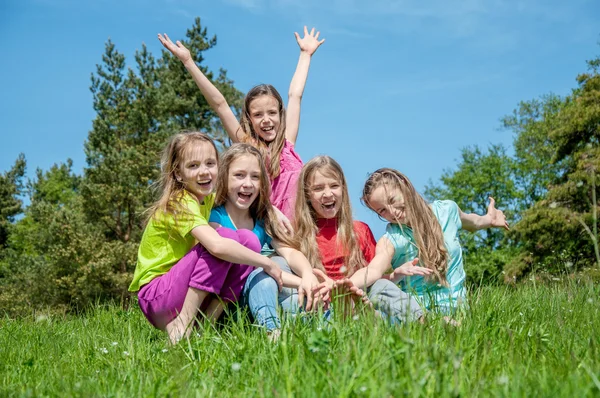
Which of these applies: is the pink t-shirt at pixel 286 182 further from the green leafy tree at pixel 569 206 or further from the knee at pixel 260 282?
the green leafy tree at pixel 569 206

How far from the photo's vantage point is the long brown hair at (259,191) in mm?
4895

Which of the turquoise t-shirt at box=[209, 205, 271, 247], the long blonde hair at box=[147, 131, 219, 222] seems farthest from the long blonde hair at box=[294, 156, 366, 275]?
the long blonde hair at box=[147, 131, 219, 222]

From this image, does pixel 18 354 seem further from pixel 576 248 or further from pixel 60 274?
pixel 60 274

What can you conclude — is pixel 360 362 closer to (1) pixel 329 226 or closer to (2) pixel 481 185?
(1) pixel 329 226

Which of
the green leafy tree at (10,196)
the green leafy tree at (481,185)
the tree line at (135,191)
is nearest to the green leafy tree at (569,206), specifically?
the tree line at (135,191)

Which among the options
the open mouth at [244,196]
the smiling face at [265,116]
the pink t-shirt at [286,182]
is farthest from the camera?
the smiling face at [265,116]

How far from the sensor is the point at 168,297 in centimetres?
420

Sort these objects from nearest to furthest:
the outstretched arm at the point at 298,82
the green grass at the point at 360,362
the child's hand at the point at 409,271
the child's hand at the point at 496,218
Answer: the green grass at the point at 360,362
the child's hand at the point at 409,271
the child's hand at the point at 496,218
the outstretched arm at the point at 298,82

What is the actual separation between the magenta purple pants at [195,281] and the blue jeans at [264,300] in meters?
0.11

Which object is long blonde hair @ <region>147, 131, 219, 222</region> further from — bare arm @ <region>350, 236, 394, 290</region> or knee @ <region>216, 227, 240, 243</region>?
bare arm @ <region>350, 236, 394, 290</region>

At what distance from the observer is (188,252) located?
4371 mm

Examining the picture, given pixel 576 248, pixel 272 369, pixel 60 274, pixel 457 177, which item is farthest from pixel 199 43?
pixel 272 369

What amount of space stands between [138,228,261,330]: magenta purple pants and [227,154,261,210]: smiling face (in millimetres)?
520

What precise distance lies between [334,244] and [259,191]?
0.74 metres
